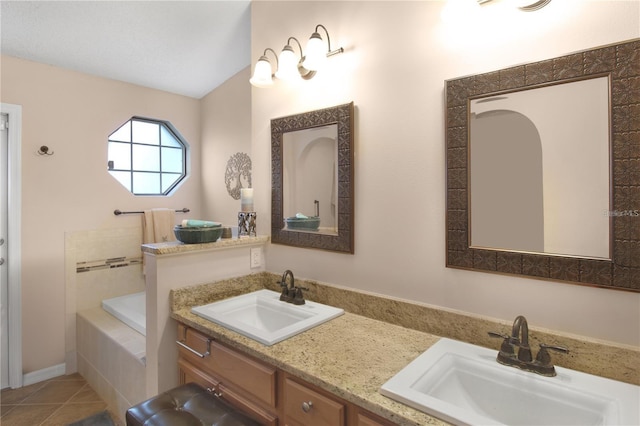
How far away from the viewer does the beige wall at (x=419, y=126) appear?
3.54 ft

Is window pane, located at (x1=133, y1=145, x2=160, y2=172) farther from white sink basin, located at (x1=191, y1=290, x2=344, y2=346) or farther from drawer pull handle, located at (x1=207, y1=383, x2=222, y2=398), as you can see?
drawer pull handle, located at (x1=207, y1=383, x2=222, y2=398)

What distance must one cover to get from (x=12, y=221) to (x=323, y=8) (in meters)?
2.63

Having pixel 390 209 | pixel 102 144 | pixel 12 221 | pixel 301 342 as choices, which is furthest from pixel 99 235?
pixel 390 209

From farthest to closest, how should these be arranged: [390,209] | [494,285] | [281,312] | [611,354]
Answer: [281,312]
[390,209]
[494,285]
[611,354]

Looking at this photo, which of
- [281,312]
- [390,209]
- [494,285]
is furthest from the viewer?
[281,312]

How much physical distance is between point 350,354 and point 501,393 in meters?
0.49

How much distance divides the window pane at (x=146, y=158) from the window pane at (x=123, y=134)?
0.11 meters

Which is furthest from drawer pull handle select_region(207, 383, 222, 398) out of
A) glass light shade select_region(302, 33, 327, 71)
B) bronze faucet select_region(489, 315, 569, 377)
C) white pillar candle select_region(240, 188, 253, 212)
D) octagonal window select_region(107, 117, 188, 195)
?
octagonal window select_region(107, 117, 188, 195)

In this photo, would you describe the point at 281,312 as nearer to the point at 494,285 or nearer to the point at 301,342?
the point at 301,342

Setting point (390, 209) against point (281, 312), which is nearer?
point (390, 209)

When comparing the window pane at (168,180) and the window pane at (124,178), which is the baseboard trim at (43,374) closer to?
the window pane at (124,178)

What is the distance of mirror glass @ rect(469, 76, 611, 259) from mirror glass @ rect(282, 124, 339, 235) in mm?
695

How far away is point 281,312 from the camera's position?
1.68m

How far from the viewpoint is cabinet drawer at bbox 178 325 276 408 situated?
3.99 feet
